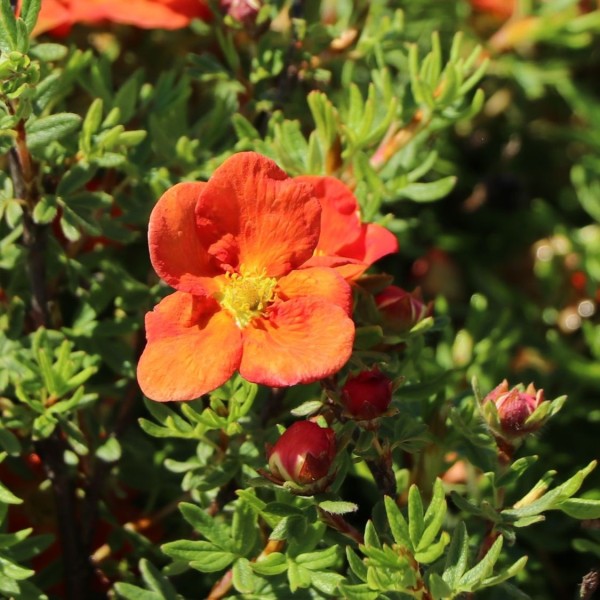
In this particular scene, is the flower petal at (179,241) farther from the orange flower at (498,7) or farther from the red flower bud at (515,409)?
the orange flower at (498,7)

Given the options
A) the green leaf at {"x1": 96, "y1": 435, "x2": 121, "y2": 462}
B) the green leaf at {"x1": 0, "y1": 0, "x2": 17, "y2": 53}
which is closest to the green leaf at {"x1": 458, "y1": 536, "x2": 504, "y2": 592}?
the green leaf at {"x1": 96, "y1": 435, "x2": 121, "y2": 462}

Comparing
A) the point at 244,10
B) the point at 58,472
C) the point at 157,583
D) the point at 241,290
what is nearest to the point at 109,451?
the point at 58,472

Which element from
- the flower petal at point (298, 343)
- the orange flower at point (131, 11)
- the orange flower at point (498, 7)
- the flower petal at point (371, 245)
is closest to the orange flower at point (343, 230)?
the flower petal at point (371, 245)

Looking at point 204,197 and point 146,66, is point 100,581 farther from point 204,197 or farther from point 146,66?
point 146,66

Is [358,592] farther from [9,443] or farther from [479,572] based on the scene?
[9,443]

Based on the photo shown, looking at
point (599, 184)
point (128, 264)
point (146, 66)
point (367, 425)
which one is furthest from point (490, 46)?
point (367, 425)
